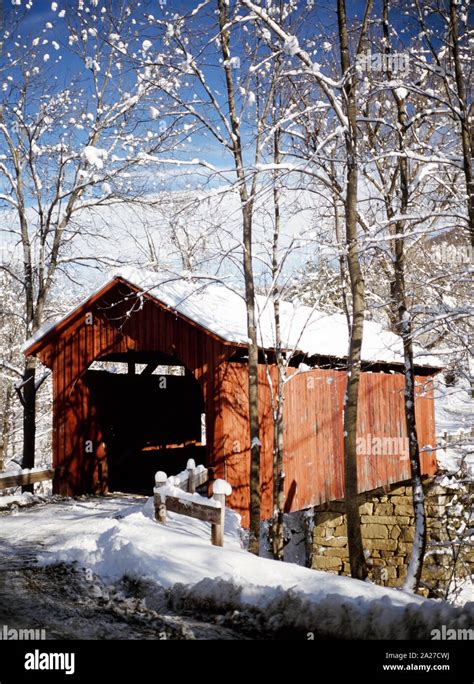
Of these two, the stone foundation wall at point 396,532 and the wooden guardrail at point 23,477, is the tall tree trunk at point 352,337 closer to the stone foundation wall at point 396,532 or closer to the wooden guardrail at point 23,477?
the wooden guardrail at point 23,477

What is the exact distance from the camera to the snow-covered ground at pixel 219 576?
14.9 feet

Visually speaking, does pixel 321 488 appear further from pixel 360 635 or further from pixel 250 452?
pixel 360 635

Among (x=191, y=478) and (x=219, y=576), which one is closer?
(x=219, y=576)

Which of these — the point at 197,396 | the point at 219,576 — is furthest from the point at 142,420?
the point at 219,576

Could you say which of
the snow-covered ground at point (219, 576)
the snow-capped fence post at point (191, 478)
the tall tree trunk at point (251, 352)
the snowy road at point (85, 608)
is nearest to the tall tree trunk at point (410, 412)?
the tall tree trunk at point (251, 352)

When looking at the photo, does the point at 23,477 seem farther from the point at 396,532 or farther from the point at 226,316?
the point at 396,532

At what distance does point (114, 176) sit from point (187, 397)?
6.03 metres

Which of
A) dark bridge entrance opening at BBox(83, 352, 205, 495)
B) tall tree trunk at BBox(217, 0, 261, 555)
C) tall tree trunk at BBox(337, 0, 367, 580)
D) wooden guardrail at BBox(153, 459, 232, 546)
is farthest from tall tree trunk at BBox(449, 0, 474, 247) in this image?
dark bridge entrance opening at BBox(83, 352, 205, 495)

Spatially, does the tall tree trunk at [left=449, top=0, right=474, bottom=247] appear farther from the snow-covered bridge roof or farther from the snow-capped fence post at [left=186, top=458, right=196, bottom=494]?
the snow-capped fence post at [left=186, top=458, right=196, bottom=494]

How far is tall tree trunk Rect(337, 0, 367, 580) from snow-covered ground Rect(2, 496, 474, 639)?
1775 mm

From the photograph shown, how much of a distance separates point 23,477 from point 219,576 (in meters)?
7.25

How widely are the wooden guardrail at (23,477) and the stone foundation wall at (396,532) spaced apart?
8.06 meters

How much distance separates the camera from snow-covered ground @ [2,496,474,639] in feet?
14.9

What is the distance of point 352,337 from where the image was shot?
9.09m
